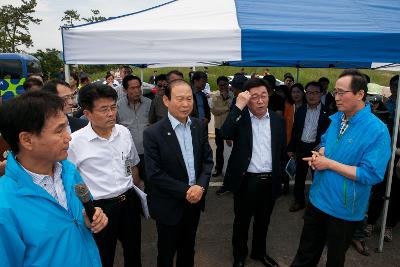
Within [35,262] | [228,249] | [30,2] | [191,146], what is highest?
[30,2]

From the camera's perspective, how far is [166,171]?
2.46 m

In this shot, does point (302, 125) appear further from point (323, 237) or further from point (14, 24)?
point (14, 24)

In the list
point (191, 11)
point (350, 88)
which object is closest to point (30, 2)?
point (191, 11)

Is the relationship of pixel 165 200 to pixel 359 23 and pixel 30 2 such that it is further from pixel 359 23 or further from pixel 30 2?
pixel 30 2

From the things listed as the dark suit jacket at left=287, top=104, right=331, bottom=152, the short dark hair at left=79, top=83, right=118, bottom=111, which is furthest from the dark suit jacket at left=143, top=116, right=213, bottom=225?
the dark suit jacket at left=287, top=104, right=331, bottom=152

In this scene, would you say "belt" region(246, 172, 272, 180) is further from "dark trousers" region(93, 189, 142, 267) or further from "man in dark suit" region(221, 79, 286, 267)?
"dark trousers" region(93, 189, 142, 267)

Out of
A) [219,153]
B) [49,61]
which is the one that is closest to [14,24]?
[49,61]

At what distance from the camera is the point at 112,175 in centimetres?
230

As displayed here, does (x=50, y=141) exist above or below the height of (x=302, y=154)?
above

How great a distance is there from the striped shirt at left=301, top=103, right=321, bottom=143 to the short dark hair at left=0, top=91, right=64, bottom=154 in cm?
364

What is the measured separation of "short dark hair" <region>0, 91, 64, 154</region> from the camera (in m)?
1.27

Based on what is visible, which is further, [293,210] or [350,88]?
[293,210]

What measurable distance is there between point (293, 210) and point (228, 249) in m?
1.39

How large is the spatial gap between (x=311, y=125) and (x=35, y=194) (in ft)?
12.2
